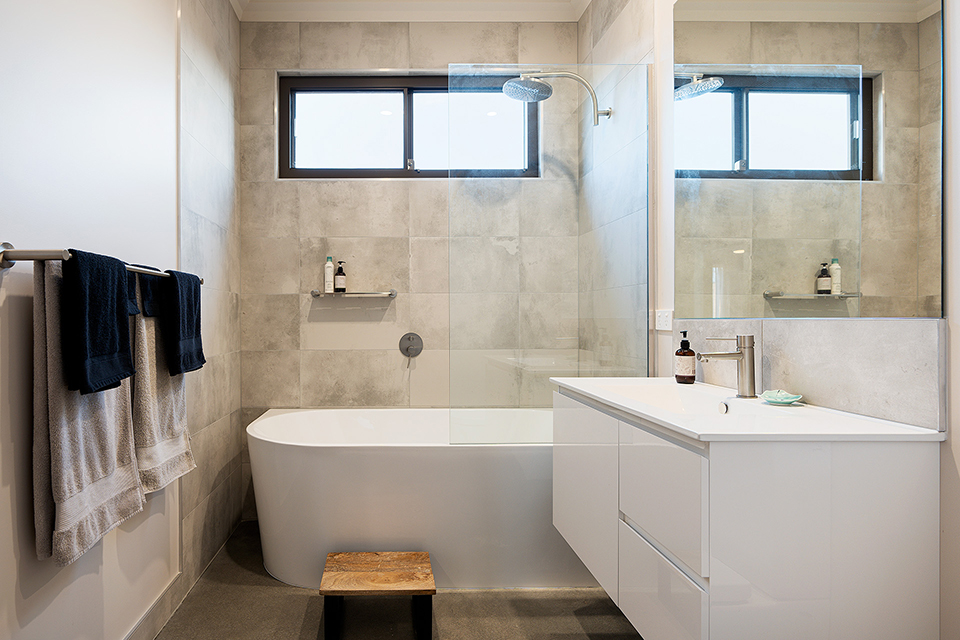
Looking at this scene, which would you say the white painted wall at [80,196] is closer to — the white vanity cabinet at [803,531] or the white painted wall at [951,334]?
the white vanity cabinet at [803,531]

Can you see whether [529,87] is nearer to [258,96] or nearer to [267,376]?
[258,96]

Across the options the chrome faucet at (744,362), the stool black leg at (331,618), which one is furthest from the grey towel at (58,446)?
the chrome faucet at (744,362)

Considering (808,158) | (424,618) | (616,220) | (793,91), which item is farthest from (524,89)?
(424,618)

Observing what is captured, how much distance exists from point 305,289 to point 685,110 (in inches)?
83.0

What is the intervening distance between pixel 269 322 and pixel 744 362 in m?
2.43

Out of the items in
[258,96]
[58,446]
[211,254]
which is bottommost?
[58,446]

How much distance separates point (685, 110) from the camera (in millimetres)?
2004

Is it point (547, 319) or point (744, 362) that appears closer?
point (744, 362)

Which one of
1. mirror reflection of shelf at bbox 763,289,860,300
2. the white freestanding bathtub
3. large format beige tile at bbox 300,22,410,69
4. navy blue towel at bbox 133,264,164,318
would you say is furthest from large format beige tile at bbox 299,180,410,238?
mirror reflection of shelf at bbox 763,289,860,300

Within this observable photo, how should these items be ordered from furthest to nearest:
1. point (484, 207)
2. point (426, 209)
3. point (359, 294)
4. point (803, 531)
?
point (426, 209), point (359, 294), point (484, 207), point (803, 531)

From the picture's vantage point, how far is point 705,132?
6.18ft

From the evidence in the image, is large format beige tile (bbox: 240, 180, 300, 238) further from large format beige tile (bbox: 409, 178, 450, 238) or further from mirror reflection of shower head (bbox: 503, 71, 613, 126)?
mirror reflection of shower head (bbox: 503, 71, 613, 126)

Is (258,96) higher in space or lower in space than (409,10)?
lower

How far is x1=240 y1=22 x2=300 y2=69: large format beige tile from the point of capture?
311cm
